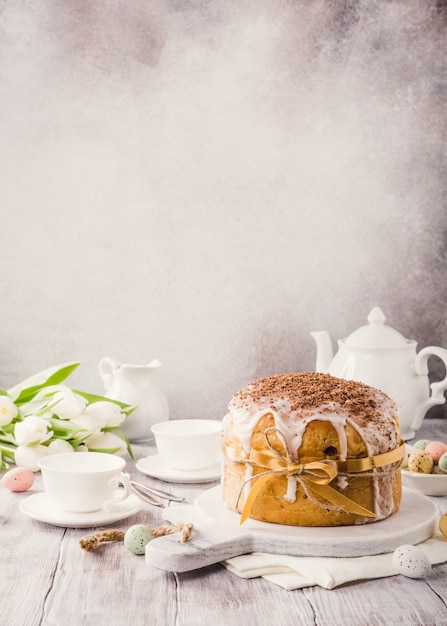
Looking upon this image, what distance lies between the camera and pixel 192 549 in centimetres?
116

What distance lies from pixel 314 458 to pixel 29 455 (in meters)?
0.71

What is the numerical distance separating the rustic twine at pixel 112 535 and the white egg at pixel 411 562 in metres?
0.31

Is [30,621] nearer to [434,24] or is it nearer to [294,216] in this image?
[294,216]

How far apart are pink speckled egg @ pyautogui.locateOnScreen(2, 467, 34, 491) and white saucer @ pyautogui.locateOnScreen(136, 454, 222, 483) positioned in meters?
0.24

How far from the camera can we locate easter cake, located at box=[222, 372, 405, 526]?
126 centimetres

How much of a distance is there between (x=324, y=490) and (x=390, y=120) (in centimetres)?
132

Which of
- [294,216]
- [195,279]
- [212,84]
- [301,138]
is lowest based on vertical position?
[195,279]

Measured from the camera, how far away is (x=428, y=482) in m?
1.54

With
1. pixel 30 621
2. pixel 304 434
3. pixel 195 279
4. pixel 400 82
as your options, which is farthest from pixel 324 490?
pixel 400 82

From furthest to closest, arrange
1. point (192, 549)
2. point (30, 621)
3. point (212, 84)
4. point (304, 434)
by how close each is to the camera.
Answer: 1. point (212, 84)
2. point (304, 434)
3. point (192, 549)
4. point (30, 621)

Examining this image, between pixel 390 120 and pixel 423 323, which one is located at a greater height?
pixel 390 120

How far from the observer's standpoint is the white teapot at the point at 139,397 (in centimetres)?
201

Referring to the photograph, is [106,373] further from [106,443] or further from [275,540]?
[275,540]

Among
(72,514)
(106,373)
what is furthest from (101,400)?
(72,514)
